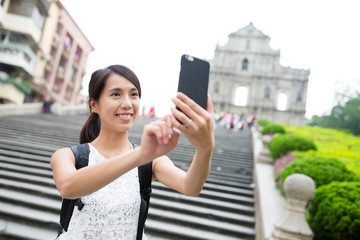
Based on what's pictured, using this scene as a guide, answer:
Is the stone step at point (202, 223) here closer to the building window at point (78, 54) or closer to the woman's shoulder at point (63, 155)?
the woman's shoulder at point (63, 155)

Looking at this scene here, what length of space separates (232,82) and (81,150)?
4048cm

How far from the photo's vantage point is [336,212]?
3.32 metres

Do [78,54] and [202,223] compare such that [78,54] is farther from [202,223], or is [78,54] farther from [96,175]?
[96,175]

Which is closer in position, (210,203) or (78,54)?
(210,203)

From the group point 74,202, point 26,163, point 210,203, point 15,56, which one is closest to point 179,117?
point 74,202

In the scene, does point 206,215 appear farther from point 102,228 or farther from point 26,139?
point 26,139

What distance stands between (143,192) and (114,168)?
452mm

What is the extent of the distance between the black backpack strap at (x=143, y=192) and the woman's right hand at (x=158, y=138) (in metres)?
0.46

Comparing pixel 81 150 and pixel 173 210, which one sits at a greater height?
pixel 81 150

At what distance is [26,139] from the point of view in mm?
9289

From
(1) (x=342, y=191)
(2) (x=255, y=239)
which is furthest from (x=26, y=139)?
(1) (x=342, y=191)

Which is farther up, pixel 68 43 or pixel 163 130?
pixel 68 43

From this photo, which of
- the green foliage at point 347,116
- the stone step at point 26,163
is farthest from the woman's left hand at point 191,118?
the green foliage at point 347,116

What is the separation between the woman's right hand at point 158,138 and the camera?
3.21 ft
